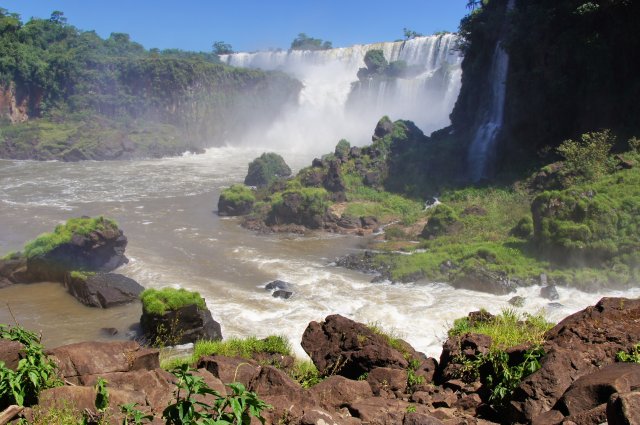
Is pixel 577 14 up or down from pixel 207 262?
up

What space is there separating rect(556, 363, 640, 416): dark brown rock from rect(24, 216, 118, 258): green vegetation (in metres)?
20.2

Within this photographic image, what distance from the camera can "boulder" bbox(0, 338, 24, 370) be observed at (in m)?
6.68

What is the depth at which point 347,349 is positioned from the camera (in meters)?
9.43

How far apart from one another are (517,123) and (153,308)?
27141mm

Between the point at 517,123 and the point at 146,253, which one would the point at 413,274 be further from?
the point at 517,123

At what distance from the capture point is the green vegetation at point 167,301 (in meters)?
15.6

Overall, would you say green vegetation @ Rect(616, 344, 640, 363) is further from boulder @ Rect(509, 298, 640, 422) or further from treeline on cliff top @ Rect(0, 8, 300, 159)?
treeline on cliff top @ Rect(0, 8, 300, 159)

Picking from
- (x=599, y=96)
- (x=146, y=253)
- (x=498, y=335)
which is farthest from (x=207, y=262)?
(x=599, y=96)

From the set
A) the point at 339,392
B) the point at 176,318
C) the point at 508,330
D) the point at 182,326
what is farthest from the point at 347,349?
the point at 182,326

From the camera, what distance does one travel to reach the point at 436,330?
16.9 m

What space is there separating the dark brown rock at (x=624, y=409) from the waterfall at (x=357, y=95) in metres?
57.3

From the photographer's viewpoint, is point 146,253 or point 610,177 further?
point 146,253

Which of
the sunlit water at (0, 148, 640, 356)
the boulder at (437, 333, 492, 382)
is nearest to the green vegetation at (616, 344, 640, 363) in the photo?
the boulder at (437, 333, 492, 382)

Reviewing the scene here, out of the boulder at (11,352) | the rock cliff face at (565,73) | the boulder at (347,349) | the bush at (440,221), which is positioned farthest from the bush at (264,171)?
the boulder at (11,352)
